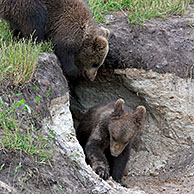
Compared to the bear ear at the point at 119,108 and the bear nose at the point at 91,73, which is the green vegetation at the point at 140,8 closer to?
the bear nose at the point at 91,73

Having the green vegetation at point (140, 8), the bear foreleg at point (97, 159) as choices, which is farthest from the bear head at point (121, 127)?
the green vegetation at point (140, 8)

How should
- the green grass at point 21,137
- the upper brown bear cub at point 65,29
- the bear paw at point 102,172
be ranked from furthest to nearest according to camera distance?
1. the upper brown bear cub at point 65,29
2. the bear paw at point 102,172
3. the green grass at point 21,137

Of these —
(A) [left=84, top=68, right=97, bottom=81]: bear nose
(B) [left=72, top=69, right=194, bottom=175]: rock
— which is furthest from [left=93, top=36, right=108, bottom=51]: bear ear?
(B) [left=72, top=69, right=194, bottom=175]: rock

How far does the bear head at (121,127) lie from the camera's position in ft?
18.6

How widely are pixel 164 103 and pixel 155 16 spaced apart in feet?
6.54

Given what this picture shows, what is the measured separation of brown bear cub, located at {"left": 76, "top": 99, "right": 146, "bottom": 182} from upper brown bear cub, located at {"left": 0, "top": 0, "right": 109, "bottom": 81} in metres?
0.98

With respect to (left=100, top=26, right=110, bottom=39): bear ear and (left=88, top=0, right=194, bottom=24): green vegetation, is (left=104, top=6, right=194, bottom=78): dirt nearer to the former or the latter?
(left=88, top=0, right=194, bottom=24): green vegetation

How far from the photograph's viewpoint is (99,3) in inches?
315

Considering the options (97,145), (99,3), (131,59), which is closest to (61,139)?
(97,145)

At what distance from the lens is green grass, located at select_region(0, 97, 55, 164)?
3.85 m

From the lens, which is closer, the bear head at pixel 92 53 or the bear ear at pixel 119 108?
the bear ear at pixel 119 108

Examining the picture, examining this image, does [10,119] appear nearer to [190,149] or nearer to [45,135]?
[45,135]

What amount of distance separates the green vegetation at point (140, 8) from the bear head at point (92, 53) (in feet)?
3.27

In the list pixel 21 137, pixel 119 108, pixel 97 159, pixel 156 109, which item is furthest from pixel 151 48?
pixel 21 137
